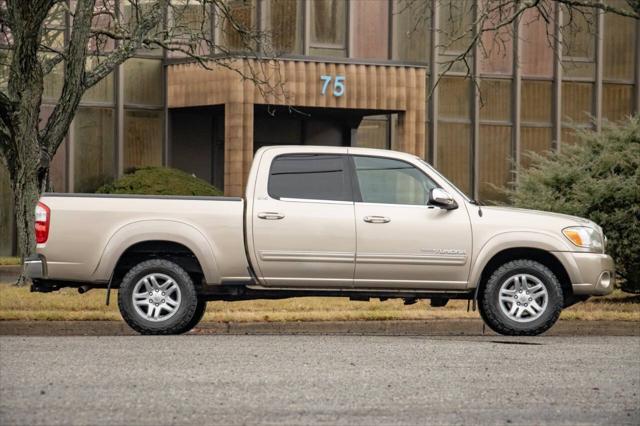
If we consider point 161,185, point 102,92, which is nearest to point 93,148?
point 102,92

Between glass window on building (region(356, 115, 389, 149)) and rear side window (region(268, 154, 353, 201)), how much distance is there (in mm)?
19427

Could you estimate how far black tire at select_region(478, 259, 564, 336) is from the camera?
13562mm

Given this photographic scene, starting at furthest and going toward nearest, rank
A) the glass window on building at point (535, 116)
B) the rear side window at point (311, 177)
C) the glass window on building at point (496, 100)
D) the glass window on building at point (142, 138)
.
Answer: the glass window on building at point (535, 116) → the glass window on building at point (496, 100) → the glass window on building at point (142, 138) → the rear side window at point (311, 177)

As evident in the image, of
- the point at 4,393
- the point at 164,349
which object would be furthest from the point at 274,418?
the point at 164,349

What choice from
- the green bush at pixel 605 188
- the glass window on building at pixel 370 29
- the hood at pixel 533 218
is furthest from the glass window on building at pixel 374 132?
the hood at pixel 533 218

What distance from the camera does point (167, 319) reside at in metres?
13.2

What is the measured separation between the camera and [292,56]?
93.1ft

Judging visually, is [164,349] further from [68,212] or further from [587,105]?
[587,105]

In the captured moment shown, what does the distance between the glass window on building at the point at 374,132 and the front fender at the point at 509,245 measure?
1968 cm

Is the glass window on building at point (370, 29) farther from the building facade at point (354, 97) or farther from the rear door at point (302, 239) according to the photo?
the rear door at point (302, 239)

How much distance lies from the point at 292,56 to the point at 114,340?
16.5 metres

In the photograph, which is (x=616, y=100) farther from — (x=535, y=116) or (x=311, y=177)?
(x=311, y=177)

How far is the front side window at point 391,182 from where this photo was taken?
44.9 ft

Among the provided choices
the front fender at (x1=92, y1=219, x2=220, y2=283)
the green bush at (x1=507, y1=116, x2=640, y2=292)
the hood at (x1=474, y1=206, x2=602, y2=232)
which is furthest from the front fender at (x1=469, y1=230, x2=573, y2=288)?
the green bush at (x1=507, y1=116, x2=640, y2=292)
